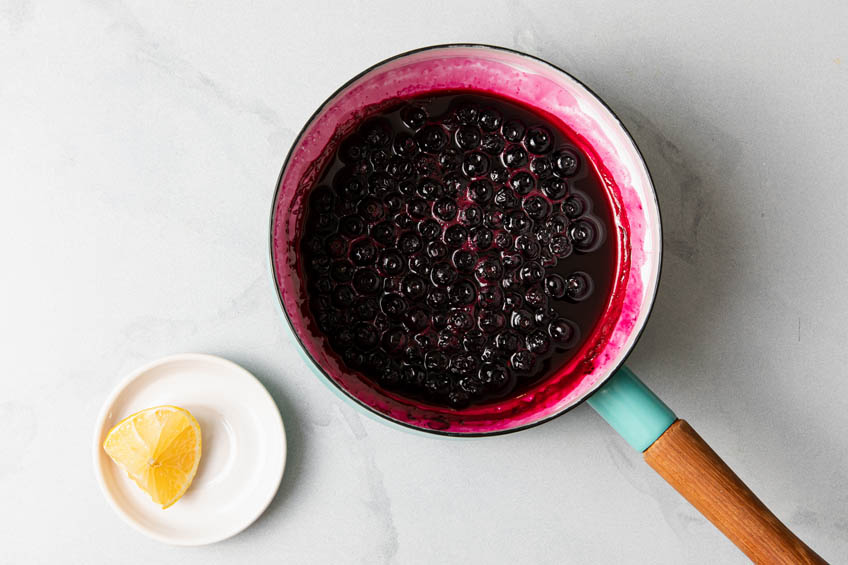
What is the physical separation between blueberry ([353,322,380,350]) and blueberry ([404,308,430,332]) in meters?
0.03

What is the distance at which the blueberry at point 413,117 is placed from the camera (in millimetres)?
659

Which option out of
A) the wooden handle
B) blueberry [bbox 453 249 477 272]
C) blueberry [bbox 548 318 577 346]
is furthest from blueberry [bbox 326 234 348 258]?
the wooden handle

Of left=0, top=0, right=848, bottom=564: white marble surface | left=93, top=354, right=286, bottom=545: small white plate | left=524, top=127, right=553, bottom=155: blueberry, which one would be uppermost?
left=524, top=127, right=553, bottom=155: blueberry

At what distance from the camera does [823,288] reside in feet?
2.54

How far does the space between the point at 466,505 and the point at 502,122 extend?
43 cm

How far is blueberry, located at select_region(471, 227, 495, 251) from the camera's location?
2.17 ft

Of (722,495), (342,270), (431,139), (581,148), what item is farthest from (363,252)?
(722,495)

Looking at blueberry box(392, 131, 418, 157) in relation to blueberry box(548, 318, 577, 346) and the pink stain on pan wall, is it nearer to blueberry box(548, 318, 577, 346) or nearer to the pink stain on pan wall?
the pink stain on pan wall

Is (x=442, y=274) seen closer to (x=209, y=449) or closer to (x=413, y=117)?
(x=413, y=117)

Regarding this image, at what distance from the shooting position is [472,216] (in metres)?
0.66

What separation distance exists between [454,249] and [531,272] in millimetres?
79

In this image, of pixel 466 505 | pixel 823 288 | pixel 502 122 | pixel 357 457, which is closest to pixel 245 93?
pixel 502 122

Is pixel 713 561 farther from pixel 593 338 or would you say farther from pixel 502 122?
pixel 502 122

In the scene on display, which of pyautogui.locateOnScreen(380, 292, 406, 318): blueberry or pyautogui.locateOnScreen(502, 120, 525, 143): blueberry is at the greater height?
pyautogui.locateOnScreen(502, 120, 525, 143): blueberry
